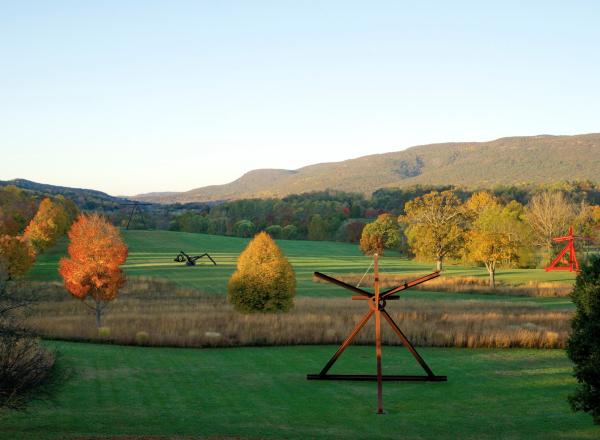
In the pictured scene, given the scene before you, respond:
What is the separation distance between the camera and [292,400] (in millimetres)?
20062

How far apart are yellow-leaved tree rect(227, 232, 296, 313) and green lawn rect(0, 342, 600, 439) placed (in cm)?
1183

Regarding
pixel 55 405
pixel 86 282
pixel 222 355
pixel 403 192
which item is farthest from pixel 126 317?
pixel 403 192

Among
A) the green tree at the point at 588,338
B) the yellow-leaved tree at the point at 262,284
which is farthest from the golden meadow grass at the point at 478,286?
the green tree at the point at 588,338

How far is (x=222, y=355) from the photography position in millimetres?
28312

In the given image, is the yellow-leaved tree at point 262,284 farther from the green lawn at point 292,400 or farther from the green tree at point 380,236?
the green tree at point 380,236

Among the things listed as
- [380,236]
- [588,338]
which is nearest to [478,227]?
[380,236]

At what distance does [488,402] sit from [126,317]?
78.3ft

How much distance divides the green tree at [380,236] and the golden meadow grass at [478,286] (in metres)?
43.1

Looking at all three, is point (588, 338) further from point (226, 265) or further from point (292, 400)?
point (226, 265)

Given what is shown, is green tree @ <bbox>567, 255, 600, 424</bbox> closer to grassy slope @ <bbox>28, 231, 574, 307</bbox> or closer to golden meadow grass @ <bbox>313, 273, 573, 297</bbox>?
grassy slope @ <bbox>28, 231, 574, 307</bbox>

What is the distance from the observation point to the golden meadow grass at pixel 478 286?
5603 cm

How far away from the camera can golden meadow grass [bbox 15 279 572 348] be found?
3084 centimetres

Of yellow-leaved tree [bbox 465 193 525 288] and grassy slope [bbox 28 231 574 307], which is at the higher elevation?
yellow-leaved tree [bbox 465 193 525 288]

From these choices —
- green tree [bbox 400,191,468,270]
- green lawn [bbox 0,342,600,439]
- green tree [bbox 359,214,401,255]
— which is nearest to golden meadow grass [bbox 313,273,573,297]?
green tree [bbox 400,191,468,270]
